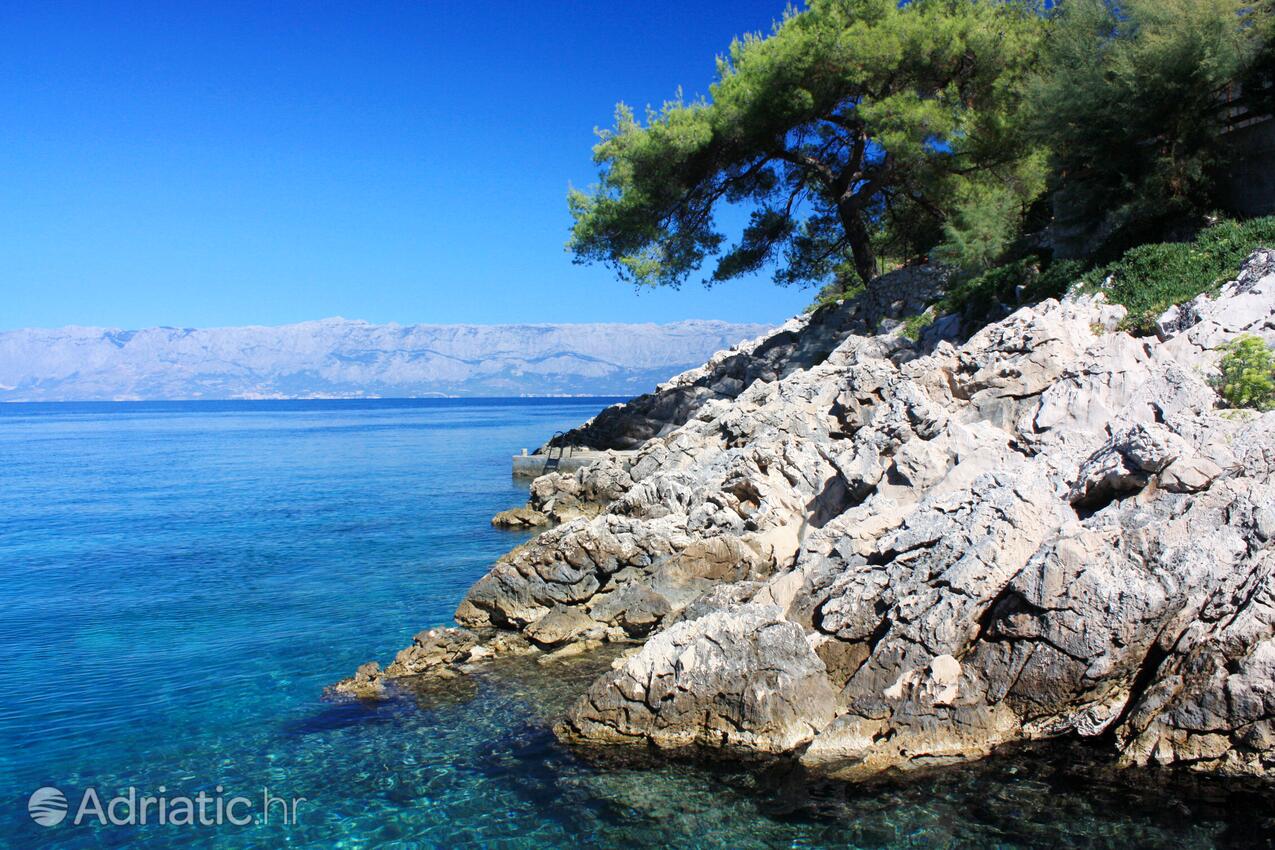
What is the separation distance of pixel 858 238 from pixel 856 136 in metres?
3.51

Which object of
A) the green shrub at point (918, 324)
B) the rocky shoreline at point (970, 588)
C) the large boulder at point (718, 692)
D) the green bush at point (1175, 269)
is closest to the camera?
the rocky shoreline at point (970, 588)

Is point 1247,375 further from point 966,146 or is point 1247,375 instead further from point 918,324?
Answer: point 966,146

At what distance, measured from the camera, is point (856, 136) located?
3139 centimetres

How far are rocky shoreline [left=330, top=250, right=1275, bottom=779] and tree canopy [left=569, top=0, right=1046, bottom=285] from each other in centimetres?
1425

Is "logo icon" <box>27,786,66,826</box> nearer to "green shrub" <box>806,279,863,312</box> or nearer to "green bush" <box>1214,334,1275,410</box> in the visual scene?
"green bush" <box>1214,334,1275,410</box>

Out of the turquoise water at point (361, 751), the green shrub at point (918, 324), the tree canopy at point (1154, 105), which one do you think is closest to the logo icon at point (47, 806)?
the turquoise water at point (361, 751)

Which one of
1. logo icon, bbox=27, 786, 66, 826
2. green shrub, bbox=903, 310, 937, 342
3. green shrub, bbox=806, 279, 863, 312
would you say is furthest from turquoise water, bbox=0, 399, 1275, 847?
green shrub, bbox=806, 279, 863, 312

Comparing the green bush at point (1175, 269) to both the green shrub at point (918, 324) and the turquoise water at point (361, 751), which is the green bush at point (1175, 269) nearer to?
the green shrub at point (918, 324)

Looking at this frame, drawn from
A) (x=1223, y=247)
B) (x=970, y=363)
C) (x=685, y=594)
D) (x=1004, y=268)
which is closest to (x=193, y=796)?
(x=685, y=594)

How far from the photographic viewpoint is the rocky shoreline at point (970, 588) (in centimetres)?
961

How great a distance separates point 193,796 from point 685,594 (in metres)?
7.65

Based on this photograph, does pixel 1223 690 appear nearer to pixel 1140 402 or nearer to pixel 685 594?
pixel 1140 402

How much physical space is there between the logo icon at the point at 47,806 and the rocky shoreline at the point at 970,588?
3.49 metres

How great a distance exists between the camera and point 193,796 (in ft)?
32.7
